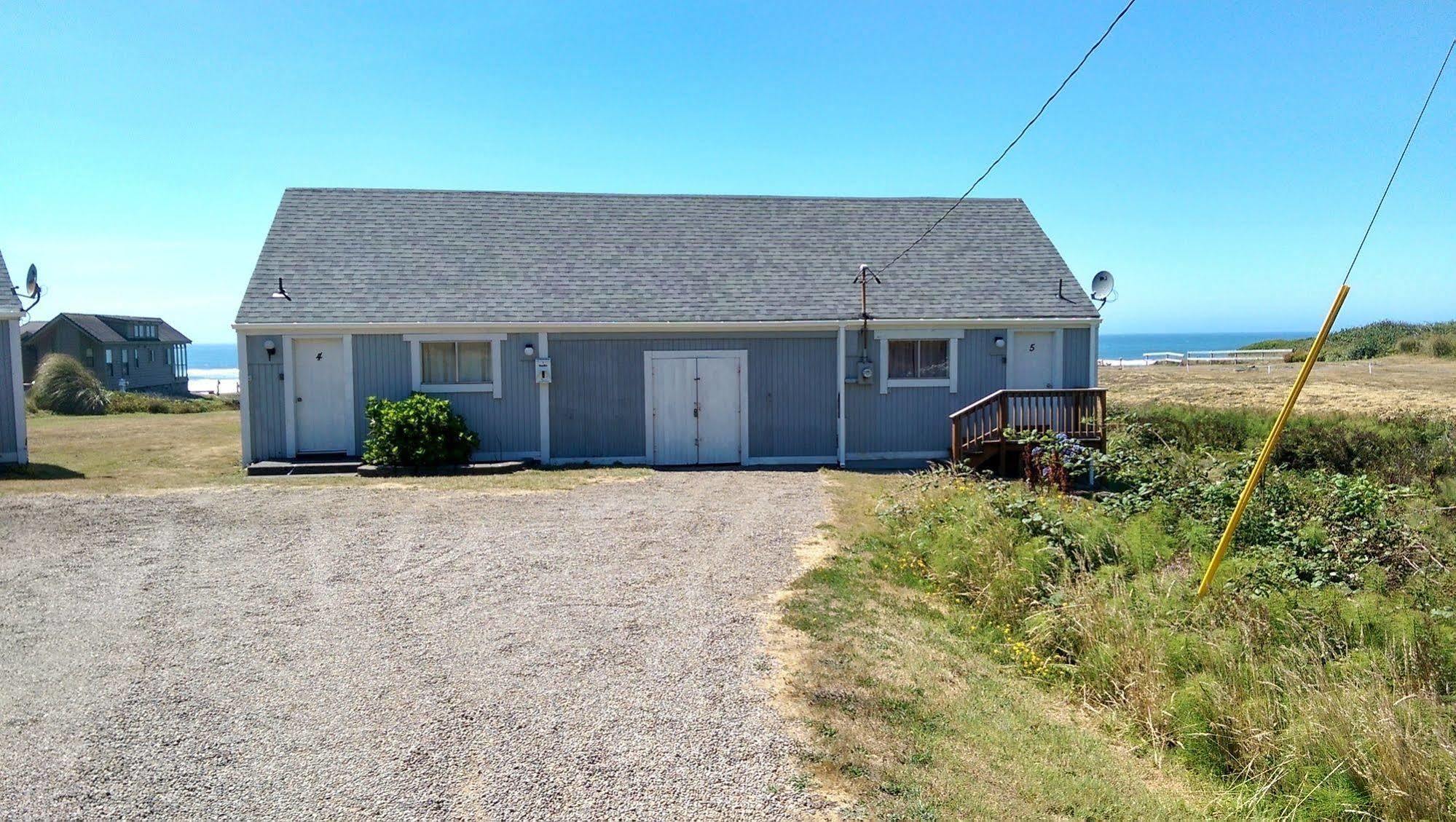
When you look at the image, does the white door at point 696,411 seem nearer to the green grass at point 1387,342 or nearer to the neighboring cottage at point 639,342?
the neighboring cottage at point 639,342

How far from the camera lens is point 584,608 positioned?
24.2 ft

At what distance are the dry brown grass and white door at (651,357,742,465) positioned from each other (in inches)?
419

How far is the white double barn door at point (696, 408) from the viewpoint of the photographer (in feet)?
54.0

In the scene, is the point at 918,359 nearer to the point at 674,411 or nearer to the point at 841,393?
the point at 841,393

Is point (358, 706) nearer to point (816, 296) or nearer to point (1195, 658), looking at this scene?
point (1195, 658)

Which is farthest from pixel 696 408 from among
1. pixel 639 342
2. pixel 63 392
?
pixel 63 392

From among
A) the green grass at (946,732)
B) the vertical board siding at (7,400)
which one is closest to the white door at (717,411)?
the green grass at (946,732)

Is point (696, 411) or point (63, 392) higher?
point (696, 411)

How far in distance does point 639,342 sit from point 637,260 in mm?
2222

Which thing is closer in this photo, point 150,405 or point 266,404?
point 266,404

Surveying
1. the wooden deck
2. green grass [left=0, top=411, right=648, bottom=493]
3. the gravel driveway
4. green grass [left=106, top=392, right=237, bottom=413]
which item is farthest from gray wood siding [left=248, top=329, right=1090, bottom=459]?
green grass [left=106, top=392, right=237, bottom=413]

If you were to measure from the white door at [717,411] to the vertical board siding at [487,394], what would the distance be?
2673 millimetres

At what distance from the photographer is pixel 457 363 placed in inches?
637

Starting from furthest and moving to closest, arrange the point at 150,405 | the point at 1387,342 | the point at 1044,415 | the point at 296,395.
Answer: the point at 1387,342
the point at 150,405
the point at 296,395
the point at 1044,415
